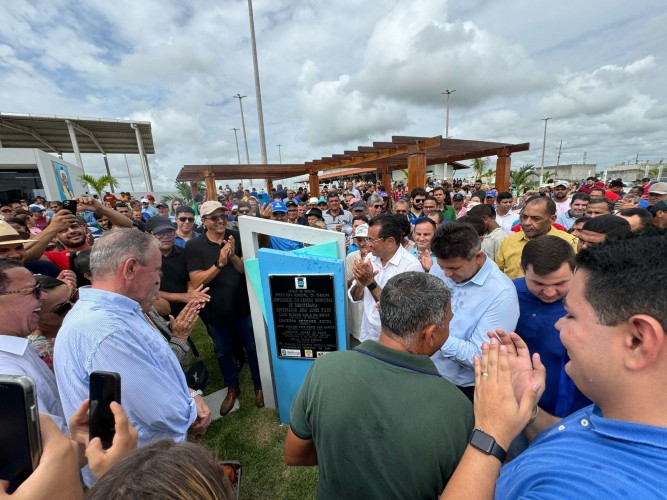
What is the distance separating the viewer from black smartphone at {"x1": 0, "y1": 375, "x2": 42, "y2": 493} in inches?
29.8

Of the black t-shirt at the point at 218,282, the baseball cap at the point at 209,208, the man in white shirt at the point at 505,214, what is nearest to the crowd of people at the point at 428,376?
the black t-shirt at the point at 218,282

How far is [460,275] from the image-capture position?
218cm

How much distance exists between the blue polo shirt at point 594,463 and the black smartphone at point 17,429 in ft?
4.37

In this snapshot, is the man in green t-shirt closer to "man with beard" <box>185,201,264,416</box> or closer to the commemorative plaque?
the commemorative plaque

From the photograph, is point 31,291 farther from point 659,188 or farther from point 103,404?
point 659,188

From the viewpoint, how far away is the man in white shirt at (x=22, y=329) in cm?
→ 148

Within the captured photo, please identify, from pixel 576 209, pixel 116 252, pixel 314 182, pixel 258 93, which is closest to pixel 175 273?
pixel 116 252

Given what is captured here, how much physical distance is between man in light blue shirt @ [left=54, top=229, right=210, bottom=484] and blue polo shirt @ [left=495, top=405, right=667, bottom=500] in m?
1.72

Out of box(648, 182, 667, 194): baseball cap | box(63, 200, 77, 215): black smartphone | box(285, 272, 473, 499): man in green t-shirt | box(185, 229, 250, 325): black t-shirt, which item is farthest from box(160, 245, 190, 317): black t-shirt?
box(648, 182, 667, 194): baseball cap

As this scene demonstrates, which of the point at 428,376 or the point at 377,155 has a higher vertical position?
the point at 377,155

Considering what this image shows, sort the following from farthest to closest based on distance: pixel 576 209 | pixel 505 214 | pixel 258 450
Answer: pixel 505 214
pixel 576 209
pixel 258 450

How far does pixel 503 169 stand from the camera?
10.6 meters

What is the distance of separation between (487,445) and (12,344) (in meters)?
2.24

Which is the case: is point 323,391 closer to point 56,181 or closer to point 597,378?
point 597,378
